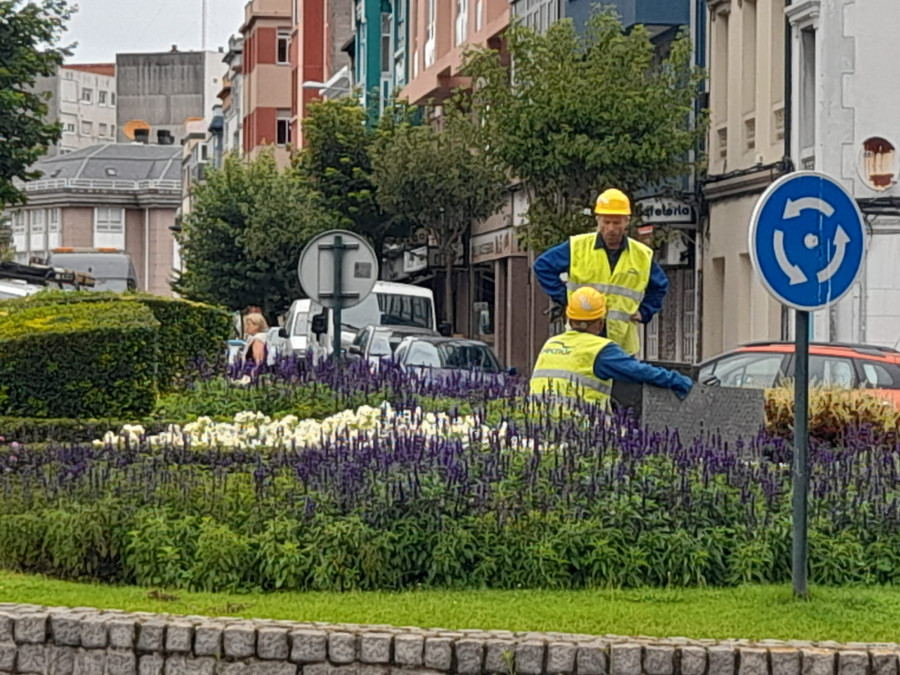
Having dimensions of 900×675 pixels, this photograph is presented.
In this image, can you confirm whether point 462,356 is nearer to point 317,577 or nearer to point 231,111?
point 317,577

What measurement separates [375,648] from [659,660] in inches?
44.2

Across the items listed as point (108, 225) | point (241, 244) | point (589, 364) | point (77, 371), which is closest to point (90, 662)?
point (589, 364)

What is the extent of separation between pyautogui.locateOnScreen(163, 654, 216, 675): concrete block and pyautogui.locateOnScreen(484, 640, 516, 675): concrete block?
1134mm

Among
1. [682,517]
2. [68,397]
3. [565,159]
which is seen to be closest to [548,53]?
[565,159]

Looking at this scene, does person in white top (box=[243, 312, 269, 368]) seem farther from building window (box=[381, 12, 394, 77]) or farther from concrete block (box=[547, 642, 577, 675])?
building window (box=[381, 12, 394, 77])

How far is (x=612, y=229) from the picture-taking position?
13.9m

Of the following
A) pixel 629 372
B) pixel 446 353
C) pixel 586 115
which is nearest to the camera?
pixel 629 372

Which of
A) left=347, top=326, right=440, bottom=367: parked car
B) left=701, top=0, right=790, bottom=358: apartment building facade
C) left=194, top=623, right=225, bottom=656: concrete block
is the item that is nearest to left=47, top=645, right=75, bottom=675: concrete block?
left=194, top=623, right=225, bottom=656: concrete block

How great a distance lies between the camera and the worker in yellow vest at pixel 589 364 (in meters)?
13.3

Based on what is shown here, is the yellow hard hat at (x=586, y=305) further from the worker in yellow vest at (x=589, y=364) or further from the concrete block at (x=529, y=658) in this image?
the concrete block at (x=529, y=658)

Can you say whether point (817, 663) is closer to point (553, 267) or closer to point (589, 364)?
point (589, 364)

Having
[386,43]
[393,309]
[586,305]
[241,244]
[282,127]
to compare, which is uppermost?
[282,127]

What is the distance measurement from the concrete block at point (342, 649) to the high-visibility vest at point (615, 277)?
18.6 ft

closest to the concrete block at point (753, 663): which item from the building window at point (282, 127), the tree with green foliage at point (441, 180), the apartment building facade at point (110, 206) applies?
the tree with green foliage at point (441, 180)
